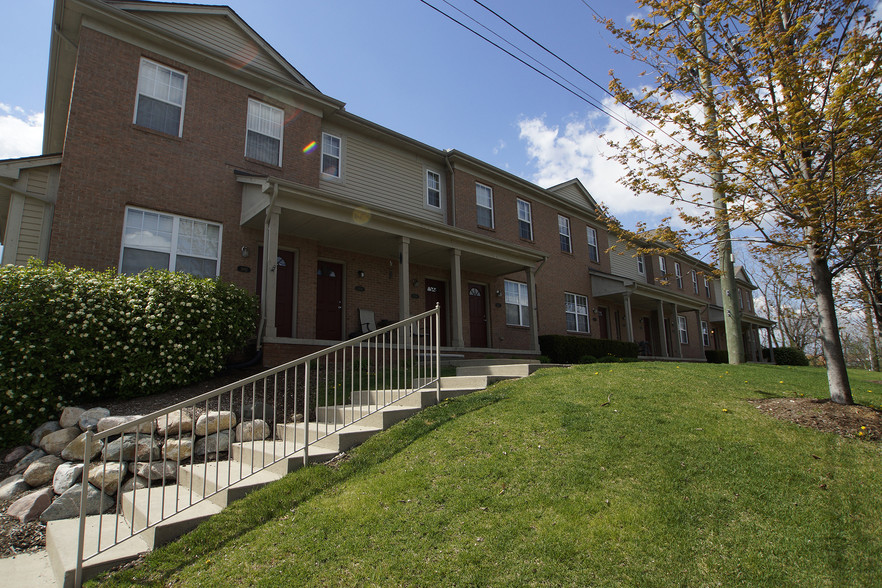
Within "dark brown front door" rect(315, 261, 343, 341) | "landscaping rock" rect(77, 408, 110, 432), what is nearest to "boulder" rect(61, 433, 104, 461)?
"landscaping rock" rect(77, 408, 110, 432)

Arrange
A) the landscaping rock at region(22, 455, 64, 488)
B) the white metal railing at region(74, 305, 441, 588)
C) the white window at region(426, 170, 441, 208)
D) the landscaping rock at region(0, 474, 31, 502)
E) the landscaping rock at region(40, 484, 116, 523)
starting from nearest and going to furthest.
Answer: the white metal railing at region(74, 305, 441, 588) → the landscaping rock at region(40, 484, 116, 523) → the landscaping rock at region(0, 474, 31, 502) → the landscaping rock at region(22, 455, 64, 488) → the white window at region(426, 170, 441, 208)

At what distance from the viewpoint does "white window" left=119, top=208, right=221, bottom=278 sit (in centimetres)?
892

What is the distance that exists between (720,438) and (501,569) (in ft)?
Result: 9.51

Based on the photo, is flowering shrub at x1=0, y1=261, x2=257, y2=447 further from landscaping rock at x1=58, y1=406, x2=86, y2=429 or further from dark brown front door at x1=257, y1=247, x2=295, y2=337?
dark brown front door at x1=257, y1=247, x2=295, y2=337

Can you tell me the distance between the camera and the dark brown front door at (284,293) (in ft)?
34.8

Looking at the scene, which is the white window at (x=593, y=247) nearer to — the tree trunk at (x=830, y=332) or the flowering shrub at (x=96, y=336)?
the tree trunk at (x=830, y=332)

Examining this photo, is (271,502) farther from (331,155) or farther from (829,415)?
(331,155)

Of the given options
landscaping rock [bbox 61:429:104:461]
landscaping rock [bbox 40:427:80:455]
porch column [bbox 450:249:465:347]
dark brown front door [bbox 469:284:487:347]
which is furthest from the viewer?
dark brown front door [bbox 469:284:487:347]

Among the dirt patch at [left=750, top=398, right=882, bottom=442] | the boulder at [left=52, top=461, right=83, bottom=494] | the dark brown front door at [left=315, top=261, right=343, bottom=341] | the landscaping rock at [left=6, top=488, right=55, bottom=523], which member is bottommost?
the landscaping rock at [left=6, top=488, right=55, bottom=523]

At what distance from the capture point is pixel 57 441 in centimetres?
604

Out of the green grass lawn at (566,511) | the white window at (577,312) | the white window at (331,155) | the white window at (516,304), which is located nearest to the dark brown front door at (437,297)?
the white window at (516,304)

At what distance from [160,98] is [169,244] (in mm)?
2958

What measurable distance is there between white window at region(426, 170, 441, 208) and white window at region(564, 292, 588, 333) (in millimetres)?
6269

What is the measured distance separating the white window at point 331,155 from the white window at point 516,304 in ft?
21.0
